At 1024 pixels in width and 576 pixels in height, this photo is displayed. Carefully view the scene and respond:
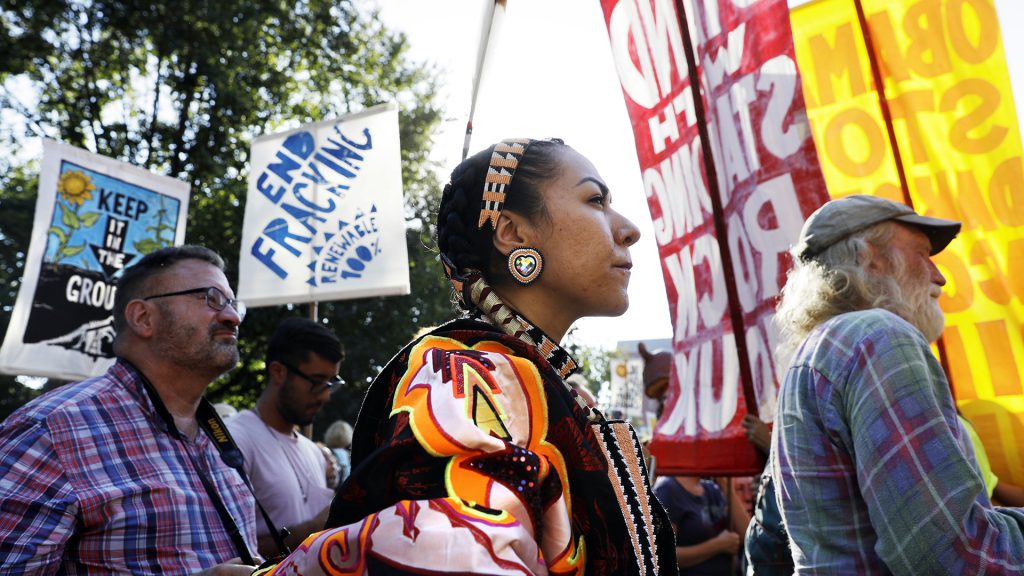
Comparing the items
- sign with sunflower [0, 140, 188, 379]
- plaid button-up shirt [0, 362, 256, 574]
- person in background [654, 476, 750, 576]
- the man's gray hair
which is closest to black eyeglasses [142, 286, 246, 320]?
plaid button-up shirt [0, 362, 256, 574]

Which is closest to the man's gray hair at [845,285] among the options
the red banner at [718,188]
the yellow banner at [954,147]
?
the red banner at [718,188]

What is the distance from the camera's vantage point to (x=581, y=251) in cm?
155

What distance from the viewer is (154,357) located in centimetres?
297

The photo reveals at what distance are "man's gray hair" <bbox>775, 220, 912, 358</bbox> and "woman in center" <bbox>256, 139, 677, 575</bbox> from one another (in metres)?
0.87

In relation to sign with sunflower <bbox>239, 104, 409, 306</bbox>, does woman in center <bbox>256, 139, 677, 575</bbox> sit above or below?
below

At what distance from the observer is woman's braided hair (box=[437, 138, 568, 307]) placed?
5.22 ft

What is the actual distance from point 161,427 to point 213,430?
297 millimetres

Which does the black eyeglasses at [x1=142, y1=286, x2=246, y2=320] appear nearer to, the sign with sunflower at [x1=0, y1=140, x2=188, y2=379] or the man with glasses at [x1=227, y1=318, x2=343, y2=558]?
the man with glasses at [x1=227, y1=318, x2=343, y2=558]

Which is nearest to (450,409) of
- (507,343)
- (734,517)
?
(507,343)

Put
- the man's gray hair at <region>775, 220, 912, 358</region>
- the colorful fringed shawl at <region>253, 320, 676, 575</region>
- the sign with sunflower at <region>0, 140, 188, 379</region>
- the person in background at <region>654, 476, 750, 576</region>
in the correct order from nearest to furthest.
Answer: the colorful fringed shawl at <region>253, 320, 676, 575</region> < the man's gray hair at <region>775, 220, 912, 358</region> < the person in background at <region>654, 476, 750, 576</region> < the sign with sunflower at <region>0, 140, 188, 379</region>

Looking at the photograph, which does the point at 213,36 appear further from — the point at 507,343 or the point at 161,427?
the point at 507,343

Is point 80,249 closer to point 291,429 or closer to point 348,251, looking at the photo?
point 348,251

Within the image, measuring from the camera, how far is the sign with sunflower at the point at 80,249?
221 inches

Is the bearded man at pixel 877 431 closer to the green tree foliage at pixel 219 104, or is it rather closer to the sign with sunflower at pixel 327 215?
the sign with sunflower at pixel 327 215
